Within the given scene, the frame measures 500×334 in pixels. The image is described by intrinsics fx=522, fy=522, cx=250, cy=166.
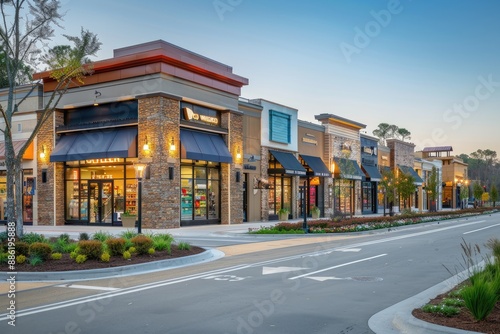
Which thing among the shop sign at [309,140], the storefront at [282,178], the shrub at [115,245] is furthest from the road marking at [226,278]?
the shop sign at [309,140]

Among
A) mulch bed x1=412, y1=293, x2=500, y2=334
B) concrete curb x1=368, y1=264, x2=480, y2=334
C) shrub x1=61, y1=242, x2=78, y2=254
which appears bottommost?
concrete curb x1=368, y1=264, x2=480, y2=334

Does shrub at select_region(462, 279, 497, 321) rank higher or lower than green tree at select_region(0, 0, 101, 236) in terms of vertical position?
lower

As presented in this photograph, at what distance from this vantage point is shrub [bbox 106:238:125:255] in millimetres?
14203

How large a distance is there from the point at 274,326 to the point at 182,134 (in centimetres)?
2274

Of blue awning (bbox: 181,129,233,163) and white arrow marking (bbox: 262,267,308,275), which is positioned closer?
white arrow marking (bbox: 262,267,308,275)

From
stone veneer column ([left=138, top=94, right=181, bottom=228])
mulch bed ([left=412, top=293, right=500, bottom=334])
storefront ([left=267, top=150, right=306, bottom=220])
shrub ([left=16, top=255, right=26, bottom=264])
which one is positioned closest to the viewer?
mulch bed ([left=412, top=293, right=500, bottom=334])

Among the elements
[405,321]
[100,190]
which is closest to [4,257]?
[405,321]

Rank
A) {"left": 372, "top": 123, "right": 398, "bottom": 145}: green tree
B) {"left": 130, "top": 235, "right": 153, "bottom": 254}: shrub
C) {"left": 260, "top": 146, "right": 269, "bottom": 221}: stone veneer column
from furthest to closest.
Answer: {"left": 372, "top": 123, "right": 398, "bottom": 145}: green tree < {"left": 260, "top": 146, "right": 269, "bottom": 221}: stone veneer column < {"left": 130, "top": 235, "right": 153, "bottom": 254}: shrub

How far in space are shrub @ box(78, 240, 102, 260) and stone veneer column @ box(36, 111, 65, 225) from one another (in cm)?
1960

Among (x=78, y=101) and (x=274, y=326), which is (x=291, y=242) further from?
(x=78, y=101)

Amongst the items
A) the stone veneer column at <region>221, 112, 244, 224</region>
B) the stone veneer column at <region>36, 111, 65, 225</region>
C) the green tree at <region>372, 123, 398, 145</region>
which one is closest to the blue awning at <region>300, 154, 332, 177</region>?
the stone veneer column at <region>221, 112, 244, 224</region>

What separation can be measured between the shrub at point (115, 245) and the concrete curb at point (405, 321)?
8.10 meters

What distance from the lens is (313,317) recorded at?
8.02 metres

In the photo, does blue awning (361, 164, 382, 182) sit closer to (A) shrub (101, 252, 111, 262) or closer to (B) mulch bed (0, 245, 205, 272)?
(B) mulch bed (0, 245, 205, 272)
